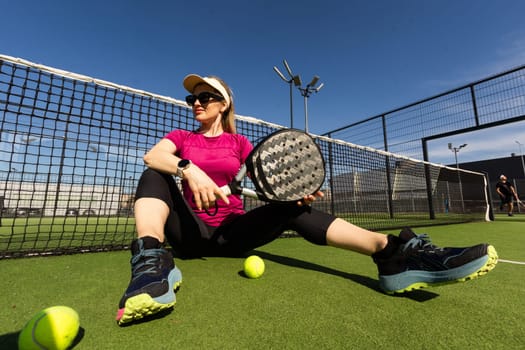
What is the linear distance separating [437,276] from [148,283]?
160 centimetres

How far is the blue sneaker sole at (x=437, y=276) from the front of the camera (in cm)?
150

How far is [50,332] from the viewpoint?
1022mm

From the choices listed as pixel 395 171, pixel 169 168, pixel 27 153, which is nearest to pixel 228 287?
pixel 169 168

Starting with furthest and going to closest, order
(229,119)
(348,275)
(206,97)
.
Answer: (229,119) < (206,97) < (348,275)

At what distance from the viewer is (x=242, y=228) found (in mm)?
2162

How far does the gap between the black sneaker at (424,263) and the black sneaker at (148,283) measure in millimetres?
1301

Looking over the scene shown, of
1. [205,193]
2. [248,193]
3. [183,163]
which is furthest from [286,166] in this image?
[183,163]

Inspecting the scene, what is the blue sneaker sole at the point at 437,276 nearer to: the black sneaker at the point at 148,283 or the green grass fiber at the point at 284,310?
the green grass fiber at the point at 284,310

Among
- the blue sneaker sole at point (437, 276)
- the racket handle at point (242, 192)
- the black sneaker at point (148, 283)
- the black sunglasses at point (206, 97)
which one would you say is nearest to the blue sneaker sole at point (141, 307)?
the black sneaker at point (148, 283)

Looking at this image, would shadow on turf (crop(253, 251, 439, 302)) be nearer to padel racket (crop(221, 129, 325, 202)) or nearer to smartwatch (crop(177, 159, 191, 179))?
padel racket (crop(221, 129, 325, 202))

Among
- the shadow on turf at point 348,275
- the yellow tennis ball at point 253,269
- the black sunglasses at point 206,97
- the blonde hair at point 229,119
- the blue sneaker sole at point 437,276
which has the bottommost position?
the shadow on turf at point 348,275

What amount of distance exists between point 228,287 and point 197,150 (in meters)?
1.22

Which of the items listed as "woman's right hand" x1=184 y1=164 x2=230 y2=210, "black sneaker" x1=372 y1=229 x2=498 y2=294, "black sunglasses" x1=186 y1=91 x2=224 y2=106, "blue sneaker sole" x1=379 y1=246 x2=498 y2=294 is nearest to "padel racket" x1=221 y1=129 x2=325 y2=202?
"woman's right hand" x1=184 y1=164 x2=230 y2=210

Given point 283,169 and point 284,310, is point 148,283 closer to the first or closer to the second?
point 284,310
